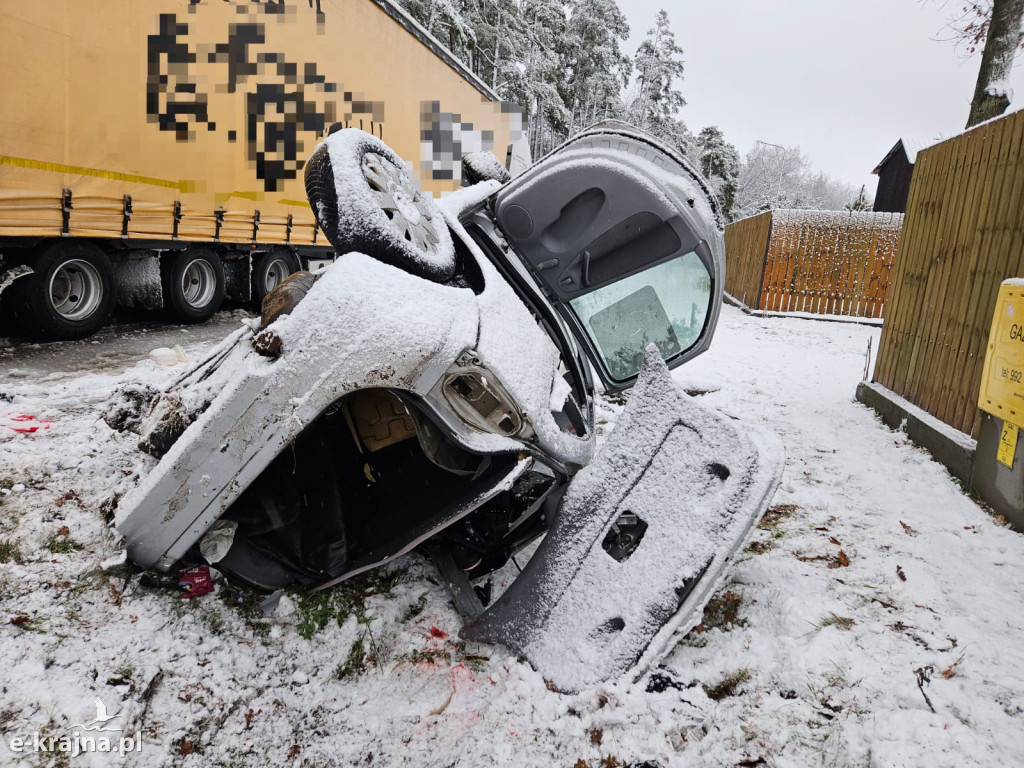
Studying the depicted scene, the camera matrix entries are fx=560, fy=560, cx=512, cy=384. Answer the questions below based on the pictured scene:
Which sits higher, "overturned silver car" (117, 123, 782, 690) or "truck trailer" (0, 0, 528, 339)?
"truck trailer" (0, 0, 528, 339)

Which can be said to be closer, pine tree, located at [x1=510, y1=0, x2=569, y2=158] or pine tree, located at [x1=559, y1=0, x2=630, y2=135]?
pine tree, located at [x1=510, y1=0, x2=569, y2=158]

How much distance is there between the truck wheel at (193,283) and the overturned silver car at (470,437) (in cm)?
523

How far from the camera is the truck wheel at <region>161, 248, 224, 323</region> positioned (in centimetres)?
688

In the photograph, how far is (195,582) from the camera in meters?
2.11

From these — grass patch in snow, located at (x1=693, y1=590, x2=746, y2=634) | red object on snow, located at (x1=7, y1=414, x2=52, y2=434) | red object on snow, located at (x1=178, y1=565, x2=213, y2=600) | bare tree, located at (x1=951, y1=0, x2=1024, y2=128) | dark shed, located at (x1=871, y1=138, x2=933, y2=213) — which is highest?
dark shed, located at (x1=871, y1=138, x2=933, y2=213)

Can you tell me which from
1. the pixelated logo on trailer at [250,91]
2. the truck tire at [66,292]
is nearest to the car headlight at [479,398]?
the truck tire at [66,292]

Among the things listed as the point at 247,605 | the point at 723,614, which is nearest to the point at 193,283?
the point at 247,605

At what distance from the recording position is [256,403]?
1752mm

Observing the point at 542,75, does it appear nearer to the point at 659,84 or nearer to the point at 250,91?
the point at 659,84

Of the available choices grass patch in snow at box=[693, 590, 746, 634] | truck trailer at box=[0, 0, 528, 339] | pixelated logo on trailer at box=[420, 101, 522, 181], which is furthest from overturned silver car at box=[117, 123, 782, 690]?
pixelated logo on trailer at box=[420, 101, 522, 181]

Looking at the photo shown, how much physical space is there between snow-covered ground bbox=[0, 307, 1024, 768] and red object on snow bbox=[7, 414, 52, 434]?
0.89 feet

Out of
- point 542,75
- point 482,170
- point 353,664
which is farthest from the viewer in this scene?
point 542,75

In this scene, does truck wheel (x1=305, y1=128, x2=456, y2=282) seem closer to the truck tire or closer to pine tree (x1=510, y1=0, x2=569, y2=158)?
the truck tire

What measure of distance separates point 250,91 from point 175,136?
102 centimetres
